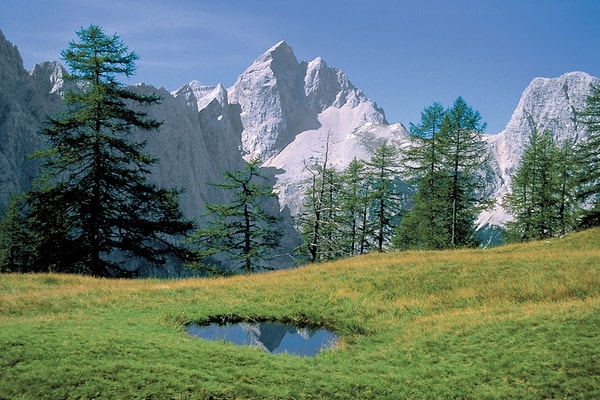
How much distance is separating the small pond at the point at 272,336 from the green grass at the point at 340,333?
→ 557 millimetres

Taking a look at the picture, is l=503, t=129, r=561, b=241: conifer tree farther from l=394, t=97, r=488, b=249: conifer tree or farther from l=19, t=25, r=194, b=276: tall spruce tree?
l=19, t=25, r=194, b=276: tall spruce tree

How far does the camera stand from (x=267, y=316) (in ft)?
54.9

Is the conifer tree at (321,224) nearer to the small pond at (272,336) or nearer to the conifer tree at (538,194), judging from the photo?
the small pond at (272,336)

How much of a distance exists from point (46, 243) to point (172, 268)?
111 meters

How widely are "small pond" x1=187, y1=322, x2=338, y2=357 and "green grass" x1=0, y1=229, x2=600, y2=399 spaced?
56 cm

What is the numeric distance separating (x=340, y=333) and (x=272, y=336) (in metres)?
2.41

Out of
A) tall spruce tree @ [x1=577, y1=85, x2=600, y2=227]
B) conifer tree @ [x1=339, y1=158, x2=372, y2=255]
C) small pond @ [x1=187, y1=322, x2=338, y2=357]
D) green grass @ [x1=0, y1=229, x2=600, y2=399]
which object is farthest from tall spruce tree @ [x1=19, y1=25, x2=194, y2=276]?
tall spruce tree @ [x1=577, y1=85, x2=600, y2=227]

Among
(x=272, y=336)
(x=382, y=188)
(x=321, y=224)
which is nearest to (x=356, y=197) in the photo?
(x=382, y=188)

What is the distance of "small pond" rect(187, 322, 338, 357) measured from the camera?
14.5 meters

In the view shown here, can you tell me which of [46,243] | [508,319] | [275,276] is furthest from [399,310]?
[46,243]

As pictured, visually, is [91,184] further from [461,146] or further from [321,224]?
[461,146]

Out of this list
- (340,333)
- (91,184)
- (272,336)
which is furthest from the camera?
(91,184)

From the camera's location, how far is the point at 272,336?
15.7m

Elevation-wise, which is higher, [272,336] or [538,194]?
[538,194]
